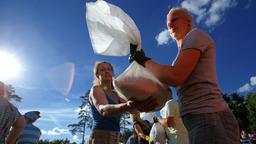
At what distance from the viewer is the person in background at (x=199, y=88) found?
184cm

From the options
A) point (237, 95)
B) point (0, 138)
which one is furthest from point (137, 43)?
point (237, 95)

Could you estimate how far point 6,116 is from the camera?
381 cm

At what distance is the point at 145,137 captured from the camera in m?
6.63

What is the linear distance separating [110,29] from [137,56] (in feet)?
0.88

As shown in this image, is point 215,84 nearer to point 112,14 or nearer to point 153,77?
point 153,77

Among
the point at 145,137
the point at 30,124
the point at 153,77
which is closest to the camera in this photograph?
the point at 153,77

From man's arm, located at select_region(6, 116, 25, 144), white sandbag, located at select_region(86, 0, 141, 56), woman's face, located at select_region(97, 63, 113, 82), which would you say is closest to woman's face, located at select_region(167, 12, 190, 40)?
white sandbag, located at select_region(86, 0, 141, 56)

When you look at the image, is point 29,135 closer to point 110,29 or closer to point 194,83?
point 110,29

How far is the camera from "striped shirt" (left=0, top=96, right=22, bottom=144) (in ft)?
12.2

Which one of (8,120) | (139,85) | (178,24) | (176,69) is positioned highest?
(178,24)

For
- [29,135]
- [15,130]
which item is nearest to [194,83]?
[15,130]

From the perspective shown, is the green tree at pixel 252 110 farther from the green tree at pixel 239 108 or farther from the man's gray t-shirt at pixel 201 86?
the man's gray t-shirt at pixel 201 86

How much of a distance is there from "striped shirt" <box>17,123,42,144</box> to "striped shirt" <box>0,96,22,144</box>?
1.31 metres

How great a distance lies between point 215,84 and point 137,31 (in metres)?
0.59
